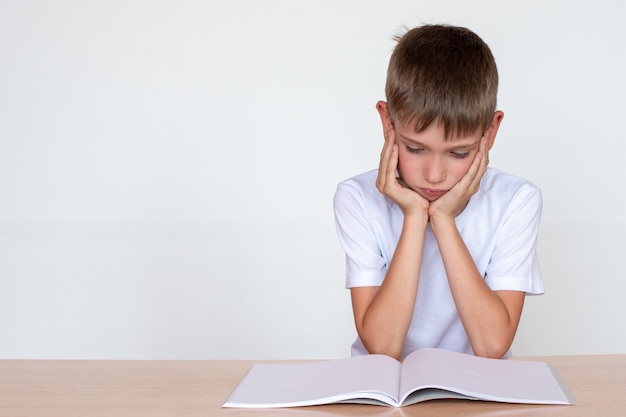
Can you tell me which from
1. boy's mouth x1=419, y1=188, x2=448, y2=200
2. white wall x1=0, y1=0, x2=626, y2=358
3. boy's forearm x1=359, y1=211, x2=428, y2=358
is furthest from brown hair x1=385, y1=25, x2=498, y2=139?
white wall x1=0, y1=0, x2=626, y2=358

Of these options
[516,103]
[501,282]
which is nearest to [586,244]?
[516,103]

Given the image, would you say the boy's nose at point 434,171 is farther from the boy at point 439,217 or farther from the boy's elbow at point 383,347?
the boy's elbow at point 383,347

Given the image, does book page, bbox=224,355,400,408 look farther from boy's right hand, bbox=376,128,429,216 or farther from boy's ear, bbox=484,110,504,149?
boy's ear, bbox=484,110,504,149

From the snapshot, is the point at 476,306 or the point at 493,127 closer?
the point at 476,306

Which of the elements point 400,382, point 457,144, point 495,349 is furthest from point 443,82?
point 400,382

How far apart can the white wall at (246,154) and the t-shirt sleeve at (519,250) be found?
120 cm

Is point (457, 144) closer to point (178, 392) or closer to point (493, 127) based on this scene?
point (493, 127)

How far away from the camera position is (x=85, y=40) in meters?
3.01

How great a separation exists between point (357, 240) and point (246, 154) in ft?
4.27

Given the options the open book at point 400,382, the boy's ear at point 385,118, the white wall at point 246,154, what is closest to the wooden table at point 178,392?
the open book at point 400,382

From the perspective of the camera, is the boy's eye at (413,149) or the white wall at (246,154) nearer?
the boy's eye at (413,149)

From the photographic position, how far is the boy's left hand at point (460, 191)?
163 cm

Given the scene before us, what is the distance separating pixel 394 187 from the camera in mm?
1665

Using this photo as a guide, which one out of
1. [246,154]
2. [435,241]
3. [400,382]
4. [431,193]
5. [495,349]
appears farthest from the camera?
[246,154]
